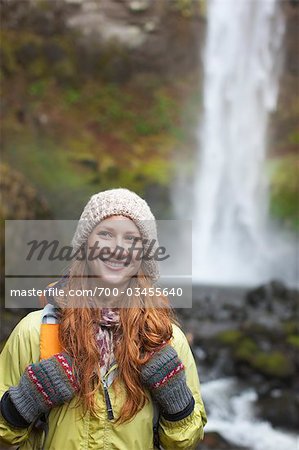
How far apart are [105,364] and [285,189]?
36.1ft

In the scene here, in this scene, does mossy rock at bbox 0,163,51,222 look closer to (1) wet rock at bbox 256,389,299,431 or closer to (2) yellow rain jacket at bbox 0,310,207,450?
(1) wet rock at bbox 256,389,299,431

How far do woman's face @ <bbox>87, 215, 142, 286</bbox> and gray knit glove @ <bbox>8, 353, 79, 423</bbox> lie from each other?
37 cm

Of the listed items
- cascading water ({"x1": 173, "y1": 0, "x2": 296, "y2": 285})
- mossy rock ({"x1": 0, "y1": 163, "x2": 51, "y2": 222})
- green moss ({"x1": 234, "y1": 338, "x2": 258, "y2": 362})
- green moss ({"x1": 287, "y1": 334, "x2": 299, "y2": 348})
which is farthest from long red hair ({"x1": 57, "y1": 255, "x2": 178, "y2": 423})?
cascading water ({"x1": 173, "y1": 0, "x2": 296, "y2": 285})

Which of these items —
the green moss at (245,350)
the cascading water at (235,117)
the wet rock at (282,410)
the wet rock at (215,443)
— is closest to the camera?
the wet rock at (215,443)

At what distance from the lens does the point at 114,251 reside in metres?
1.85

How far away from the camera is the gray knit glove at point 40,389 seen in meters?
1.60

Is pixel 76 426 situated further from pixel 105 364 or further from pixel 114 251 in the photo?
pixel 114 251

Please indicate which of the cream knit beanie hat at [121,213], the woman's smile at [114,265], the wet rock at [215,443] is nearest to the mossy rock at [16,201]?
the wet rock at [215,443]

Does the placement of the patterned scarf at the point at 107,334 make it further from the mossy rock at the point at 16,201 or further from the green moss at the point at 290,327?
the green moss at the point at 290,327

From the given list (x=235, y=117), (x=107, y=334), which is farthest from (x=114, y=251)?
(x=235, y=117)

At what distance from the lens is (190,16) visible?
12852mm

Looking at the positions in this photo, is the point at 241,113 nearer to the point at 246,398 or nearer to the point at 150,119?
the point at 150,119

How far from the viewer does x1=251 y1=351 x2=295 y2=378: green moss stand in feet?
21.2

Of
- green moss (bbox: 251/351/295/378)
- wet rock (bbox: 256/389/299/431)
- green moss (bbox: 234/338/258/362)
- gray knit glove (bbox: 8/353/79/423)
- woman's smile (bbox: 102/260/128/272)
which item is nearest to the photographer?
gray knit glove (bbox: 8/353/79/423)
